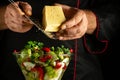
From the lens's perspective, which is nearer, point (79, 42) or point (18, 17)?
point (18, 17)

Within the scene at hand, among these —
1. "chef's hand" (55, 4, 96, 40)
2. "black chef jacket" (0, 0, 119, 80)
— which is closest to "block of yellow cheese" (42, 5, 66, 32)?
"chef's hand" (55, 4, 96, 40)

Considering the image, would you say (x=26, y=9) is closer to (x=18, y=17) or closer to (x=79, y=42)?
(x=18, y=17)

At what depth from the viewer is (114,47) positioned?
170 cm

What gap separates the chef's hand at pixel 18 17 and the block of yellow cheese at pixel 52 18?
0.06m

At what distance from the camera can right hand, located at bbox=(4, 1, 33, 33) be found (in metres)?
1.31

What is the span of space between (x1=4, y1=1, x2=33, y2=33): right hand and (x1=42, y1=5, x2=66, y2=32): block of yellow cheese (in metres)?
0.06

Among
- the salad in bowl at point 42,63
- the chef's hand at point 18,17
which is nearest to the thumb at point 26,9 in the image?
the chef's hand at point 18,17

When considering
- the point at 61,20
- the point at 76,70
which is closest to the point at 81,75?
the point at 76,70

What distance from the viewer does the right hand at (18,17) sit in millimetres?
1312

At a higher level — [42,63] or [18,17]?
[18,17]

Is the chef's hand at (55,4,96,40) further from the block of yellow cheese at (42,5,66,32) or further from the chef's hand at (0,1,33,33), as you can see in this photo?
the chef's hand at (0,1,33,33)

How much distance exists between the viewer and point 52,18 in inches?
51.0

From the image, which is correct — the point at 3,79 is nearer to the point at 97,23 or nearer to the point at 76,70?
the point at 76,70

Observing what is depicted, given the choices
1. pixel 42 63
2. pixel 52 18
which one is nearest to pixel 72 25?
pixel 52 18
